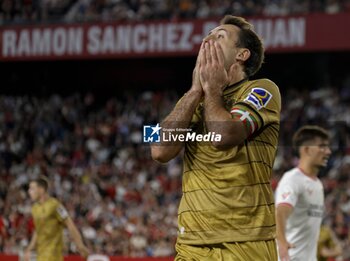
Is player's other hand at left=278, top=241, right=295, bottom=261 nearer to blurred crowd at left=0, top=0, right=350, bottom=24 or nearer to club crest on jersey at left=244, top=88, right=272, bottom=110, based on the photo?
club crest on jersey at left=244, top=88, right=272, bottom=110

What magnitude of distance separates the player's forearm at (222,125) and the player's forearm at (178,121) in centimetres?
12

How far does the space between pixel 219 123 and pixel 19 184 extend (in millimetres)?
14937

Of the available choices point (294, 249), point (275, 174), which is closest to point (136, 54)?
point (275, 174)

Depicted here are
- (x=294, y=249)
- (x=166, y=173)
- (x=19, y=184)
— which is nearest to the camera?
(x=294, y=249)

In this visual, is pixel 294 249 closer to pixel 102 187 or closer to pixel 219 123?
pixel 219 123

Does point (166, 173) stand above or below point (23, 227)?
above

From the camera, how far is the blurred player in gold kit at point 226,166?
375cm

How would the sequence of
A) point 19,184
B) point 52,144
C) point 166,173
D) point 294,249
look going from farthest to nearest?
→ point 52,144 → point 19,184 → point 166,173 → point 294,249

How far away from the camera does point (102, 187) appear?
1705 centimetres

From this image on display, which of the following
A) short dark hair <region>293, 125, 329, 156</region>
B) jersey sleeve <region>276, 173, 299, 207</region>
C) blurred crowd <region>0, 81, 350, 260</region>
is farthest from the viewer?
blurred crowd <region>0, 81, 350, 260</region>

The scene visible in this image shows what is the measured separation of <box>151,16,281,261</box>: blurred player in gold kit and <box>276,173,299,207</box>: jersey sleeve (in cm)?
277

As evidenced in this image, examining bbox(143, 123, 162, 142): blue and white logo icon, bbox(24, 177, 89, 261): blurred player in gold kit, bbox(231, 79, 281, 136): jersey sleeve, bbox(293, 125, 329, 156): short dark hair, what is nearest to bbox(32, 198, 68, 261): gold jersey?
bbox(24, 177, 89, 261): blurred player in gold kit

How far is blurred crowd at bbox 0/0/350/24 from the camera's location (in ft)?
60.6

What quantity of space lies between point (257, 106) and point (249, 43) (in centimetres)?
36
